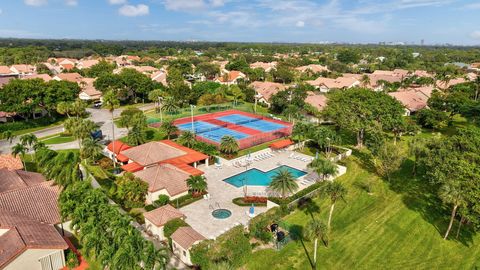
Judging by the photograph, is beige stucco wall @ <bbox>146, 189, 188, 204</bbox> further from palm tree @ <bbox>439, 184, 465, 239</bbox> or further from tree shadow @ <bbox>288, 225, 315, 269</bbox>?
palm tree @ <bbox>439, 184, 465, 239</bbox>

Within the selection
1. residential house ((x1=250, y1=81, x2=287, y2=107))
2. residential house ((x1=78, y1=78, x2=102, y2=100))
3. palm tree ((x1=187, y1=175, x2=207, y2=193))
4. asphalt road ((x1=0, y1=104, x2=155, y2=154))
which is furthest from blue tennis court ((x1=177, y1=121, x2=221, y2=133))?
residential house ((x1=78, y1=78, x2=102, y2=100))

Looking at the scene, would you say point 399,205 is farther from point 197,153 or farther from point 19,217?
point 19,217

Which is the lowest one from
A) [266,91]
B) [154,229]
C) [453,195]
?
[154,229]

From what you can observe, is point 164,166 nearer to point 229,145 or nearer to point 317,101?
point 229,145

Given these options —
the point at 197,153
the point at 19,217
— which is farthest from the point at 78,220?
the point at 197,153

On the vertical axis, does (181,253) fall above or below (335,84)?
below

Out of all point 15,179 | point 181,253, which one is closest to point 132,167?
point 15,179
